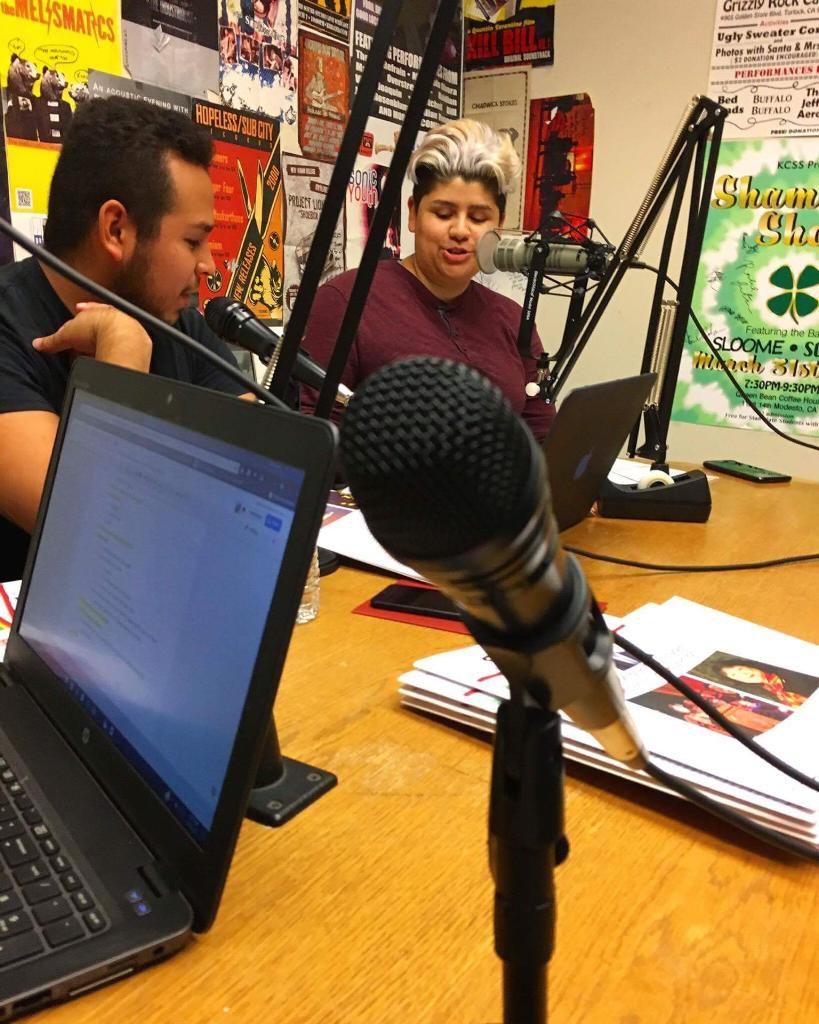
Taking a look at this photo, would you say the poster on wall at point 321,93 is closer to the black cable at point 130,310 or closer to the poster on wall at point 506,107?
the poster on wall at point 506,107

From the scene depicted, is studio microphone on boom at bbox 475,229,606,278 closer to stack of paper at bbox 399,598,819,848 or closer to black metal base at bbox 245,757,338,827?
stack of paper at bbox 399,598,819,848

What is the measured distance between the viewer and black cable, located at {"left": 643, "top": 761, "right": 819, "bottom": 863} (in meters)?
0.54

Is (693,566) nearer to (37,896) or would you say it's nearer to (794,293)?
(37,896)

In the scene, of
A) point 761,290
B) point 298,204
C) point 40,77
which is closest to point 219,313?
point 40,77

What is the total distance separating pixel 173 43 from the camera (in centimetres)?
184

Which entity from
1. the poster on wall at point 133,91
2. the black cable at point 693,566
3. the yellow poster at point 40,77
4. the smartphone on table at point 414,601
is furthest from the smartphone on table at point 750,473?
the yellow poster at point 40,77

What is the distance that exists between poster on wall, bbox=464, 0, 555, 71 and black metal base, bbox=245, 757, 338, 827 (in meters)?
2.60

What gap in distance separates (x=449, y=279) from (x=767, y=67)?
45.0 inches

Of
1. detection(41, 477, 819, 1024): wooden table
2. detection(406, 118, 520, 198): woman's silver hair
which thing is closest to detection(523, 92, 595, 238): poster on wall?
detection(406, 118, 520, 198): woman's silver hair

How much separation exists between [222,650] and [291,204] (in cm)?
199

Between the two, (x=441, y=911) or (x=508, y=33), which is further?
(x=508, y=33)

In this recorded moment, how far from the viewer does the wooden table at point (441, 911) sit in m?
0.43

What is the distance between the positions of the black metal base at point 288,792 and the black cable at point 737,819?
227 mm

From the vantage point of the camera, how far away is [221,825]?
0.42 metres
